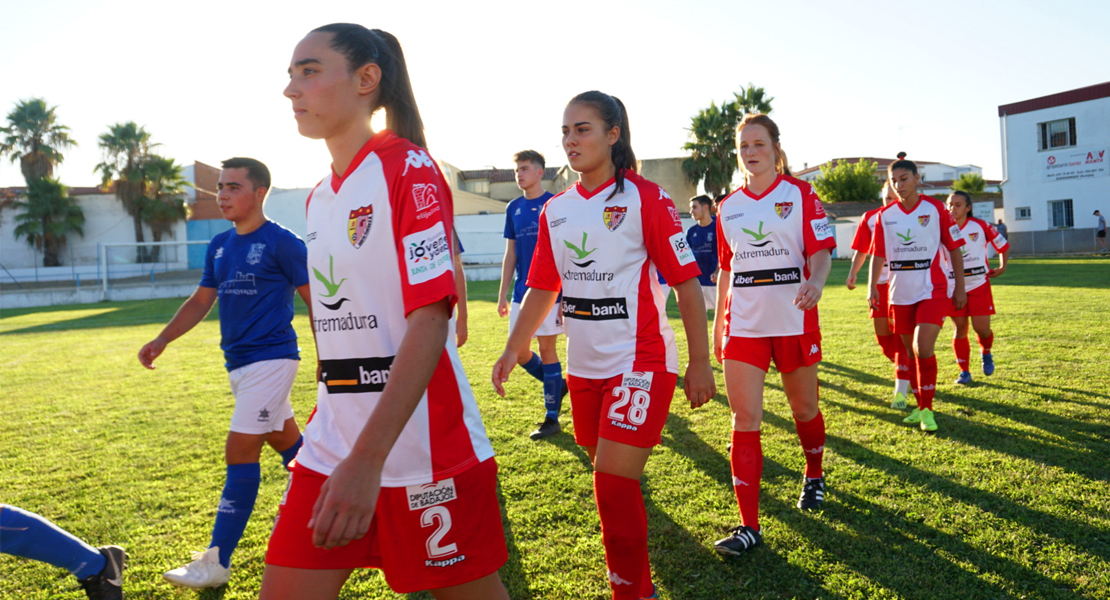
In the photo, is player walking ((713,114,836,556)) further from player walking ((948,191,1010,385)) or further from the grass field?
player walking ((948,191,1010,385))

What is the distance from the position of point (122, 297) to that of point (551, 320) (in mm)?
30561

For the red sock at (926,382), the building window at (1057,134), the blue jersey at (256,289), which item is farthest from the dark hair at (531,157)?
the building window at (1057,134)

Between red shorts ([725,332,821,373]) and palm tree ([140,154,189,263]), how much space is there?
151 feet

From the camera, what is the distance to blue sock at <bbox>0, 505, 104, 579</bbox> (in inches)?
105

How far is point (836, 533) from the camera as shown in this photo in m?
3.92

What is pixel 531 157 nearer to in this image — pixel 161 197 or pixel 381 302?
pixel 381 302

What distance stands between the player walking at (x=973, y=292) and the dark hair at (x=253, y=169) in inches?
264

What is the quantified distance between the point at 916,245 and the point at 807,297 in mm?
3172

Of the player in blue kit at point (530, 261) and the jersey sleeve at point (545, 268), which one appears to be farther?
the player in blue kit at point (530, 261)

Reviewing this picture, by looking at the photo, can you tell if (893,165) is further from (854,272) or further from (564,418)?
(564,418)

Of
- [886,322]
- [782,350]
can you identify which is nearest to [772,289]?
[782,350]

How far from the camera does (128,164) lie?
43562mm

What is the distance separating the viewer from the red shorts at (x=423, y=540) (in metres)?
1.78

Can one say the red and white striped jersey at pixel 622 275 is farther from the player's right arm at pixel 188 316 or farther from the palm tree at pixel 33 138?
the palm tree at pixel 33 138
